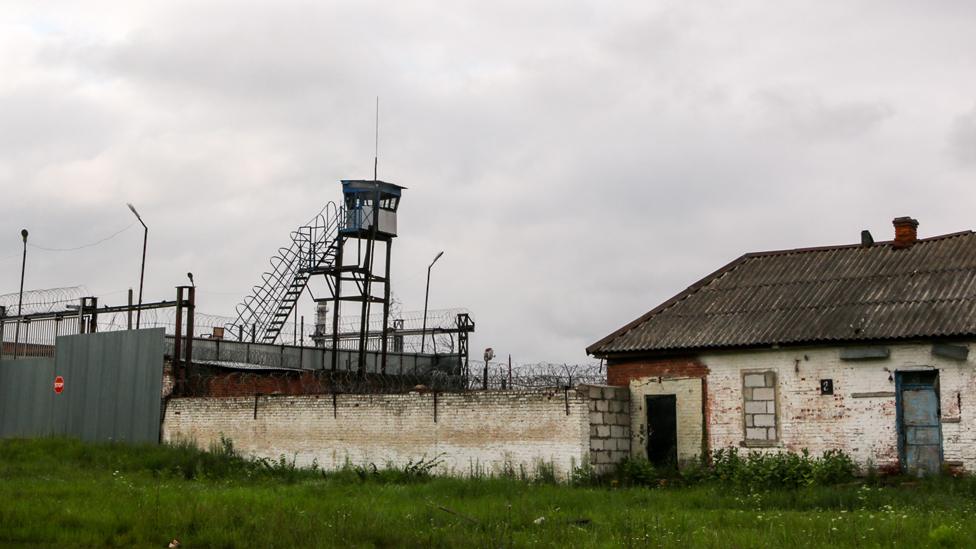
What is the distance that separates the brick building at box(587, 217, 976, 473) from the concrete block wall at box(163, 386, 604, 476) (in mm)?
1371

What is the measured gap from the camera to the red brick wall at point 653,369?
73.7 ft

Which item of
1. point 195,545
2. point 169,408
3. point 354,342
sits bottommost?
point 195,545

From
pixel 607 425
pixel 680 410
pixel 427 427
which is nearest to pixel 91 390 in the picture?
pixel 427 427

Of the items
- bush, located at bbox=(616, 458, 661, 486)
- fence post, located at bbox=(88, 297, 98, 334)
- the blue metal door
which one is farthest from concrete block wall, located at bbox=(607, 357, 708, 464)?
fence post, located at bbox=(88, 297, 98, 334)

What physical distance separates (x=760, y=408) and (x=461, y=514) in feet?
27.7

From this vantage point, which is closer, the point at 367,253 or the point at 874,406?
the point at 874,406

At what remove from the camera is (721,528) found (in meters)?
14.3

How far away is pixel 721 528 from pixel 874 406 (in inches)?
292

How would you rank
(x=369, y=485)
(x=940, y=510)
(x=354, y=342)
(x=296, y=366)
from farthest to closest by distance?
(x=354, y=342) < (x=296, y=366) < (x=369, y=485) < (x=940, y=510)

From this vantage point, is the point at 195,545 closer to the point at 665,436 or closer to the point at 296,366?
the point at 665,436

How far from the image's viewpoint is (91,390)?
29.0m

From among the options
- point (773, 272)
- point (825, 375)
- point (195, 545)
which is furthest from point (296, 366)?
point (195, 545)

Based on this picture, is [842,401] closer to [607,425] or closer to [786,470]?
[786,470]

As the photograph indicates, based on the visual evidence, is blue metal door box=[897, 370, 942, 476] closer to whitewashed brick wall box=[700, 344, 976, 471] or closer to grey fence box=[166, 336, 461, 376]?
whitewashed brick wall box=[700, 344, 976, 471]
